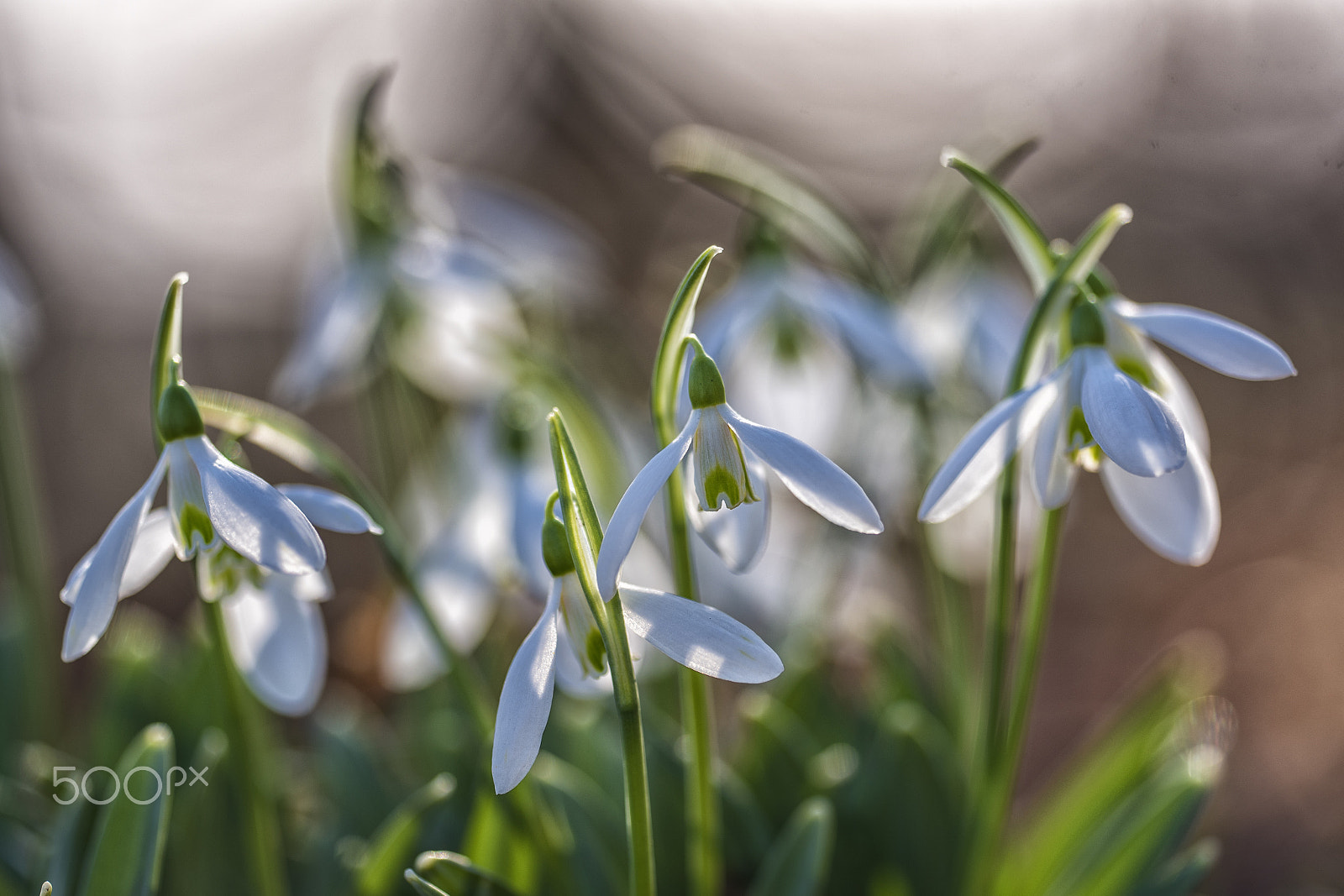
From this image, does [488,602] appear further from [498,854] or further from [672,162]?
[672,162]

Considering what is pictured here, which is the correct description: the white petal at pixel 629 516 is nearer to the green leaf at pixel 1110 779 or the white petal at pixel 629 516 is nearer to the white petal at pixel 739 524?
the white petal at pixel 739 524

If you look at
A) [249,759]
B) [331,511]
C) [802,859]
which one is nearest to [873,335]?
[802,859]

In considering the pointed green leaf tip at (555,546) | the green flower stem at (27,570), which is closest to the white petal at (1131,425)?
the pointed green leaf tip at (555,546)


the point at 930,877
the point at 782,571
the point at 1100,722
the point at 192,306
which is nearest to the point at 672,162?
the point at 782,571

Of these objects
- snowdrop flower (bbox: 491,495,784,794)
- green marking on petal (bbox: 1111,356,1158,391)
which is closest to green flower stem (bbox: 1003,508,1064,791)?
green marking on petal (bbox: 1111,356,1158,391)

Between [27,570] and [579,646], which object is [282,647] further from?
[27,570]

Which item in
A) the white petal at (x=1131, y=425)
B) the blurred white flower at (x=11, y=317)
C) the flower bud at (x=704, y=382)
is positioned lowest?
the blurred white flower at (x=11, y=317)
